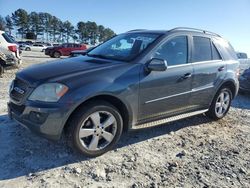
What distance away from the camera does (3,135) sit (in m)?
4.84

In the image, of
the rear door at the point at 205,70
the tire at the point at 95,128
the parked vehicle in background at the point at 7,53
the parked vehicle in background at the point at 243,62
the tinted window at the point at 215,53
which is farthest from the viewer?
the parked vehicle in background at the point at 243,62

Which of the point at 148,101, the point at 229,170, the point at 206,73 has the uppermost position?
the point at 206,73

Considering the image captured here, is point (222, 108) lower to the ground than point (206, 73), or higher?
lower

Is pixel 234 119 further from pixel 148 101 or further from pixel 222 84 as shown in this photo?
pixel 148 101

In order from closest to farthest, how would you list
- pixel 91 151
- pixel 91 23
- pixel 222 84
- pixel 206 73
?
pixel 91 151, pixel 206 73, pixel 222 84, pixel 91 23

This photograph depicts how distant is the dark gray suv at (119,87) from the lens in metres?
3.91

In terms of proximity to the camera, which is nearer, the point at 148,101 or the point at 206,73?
the point at 148,101

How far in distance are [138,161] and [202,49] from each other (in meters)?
2.60

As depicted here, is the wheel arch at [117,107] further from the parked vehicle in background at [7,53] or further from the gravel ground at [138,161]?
the parked vehicle in background at [7,53]

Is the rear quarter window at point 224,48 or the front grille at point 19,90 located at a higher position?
the rear quarter window at point 224,48

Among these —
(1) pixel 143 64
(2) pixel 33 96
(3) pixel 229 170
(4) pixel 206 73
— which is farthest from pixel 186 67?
(2) pixel 33 96

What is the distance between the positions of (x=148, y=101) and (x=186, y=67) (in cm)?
103

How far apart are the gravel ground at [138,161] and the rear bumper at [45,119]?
464 millimetres

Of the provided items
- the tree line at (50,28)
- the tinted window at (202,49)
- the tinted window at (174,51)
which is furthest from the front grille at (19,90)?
the tree line at (50,28)
